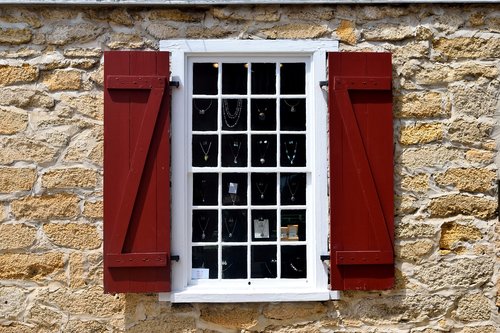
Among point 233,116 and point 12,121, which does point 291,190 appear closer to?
point 233,116

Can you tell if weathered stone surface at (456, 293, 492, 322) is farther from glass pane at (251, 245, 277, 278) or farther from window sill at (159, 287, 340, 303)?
glass pane at (251, 245, 277, 278)

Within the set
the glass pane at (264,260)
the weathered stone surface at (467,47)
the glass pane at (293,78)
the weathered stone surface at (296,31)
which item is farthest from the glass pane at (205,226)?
the weathered stone surface at (467,47)

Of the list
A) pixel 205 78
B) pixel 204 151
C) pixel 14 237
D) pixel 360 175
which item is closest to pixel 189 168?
pixel 204 151

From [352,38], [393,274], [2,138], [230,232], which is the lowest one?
[393,274]

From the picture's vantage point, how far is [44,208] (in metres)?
3.98

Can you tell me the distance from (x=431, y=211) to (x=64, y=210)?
8.55 ft

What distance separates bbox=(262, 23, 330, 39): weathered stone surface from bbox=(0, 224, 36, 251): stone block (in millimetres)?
2211

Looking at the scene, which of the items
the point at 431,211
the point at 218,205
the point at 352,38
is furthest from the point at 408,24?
the point at 218,205

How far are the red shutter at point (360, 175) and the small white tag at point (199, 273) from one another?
91cm

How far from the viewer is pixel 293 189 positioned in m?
4.15

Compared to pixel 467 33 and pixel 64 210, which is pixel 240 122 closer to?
pixel 64 210

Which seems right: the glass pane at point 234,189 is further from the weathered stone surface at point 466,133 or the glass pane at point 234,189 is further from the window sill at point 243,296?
the weathered stone surface at point 466,133

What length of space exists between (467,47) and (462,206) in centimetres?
116

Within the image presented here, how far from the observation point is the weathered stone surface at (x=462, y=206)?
4.06 m
